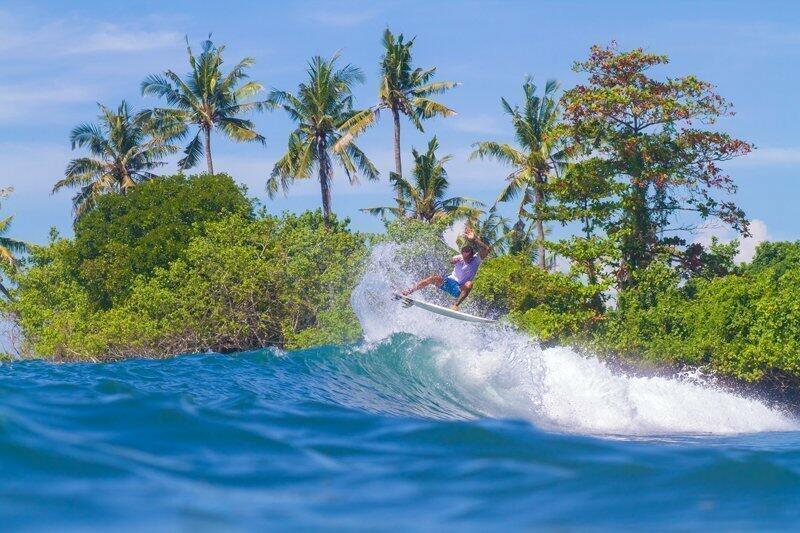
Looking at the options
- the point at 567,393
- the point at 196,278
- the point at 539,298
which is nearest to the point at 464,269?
the point at 567,393

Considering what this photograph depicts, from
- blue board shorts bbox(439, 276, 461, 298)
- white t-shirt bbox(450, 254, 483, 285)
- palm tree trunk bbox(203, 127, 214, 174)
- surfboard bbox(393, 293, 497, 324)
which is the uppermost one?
palm tree trunk bbox(203, 127, 214, 174)

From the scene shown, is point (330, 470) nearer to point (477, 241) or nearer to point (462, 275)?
point (477, 241)

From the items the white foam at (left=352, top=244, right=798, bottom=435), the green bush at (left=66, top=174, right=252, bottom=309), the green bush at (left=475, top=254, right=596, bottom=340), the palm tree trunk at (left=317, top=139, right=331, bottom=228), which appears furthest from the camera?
the palm tree trunk at (left=317, top=139, right=331, bottom=228)

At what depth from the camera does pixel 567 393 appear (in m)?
13.2

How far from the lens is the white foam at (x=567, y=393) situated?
1199 cm

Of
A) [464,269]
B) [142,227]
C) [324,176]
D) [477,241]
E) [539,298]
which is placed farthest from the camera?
[324,176]

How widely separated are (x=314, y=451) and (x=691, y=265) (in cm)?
2119

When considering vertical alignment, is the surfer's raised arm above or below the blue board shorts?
above

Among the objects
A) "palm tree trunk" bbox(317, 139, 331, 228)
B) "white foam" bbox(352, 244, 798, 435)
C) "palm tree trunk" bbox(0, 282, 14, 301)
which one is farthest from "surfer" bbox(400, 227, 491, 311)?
"palm tree trunk" bbox(0, 282, 14, 301)

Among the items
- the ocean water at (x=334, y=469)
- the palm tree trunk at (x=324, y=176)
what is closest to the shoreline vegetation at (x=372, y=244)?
the palm tree trunk at (x=324, y=176)

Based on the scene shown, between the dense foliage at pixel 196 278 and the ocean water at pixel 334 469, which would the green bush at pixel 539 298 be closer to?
the dense foliage at pixel 196 278

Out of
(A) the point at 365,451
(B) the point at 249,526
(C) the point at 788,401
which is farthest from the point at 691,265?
(B) the point at 249,526

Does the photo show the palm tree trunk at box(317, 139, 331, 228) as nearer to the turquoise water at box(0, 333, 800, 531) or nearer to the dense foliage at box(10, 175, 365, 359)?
the dense foliage at box(10, 175, 365, 359)

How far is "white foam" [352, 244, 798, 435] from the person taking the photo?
39.3 ft
